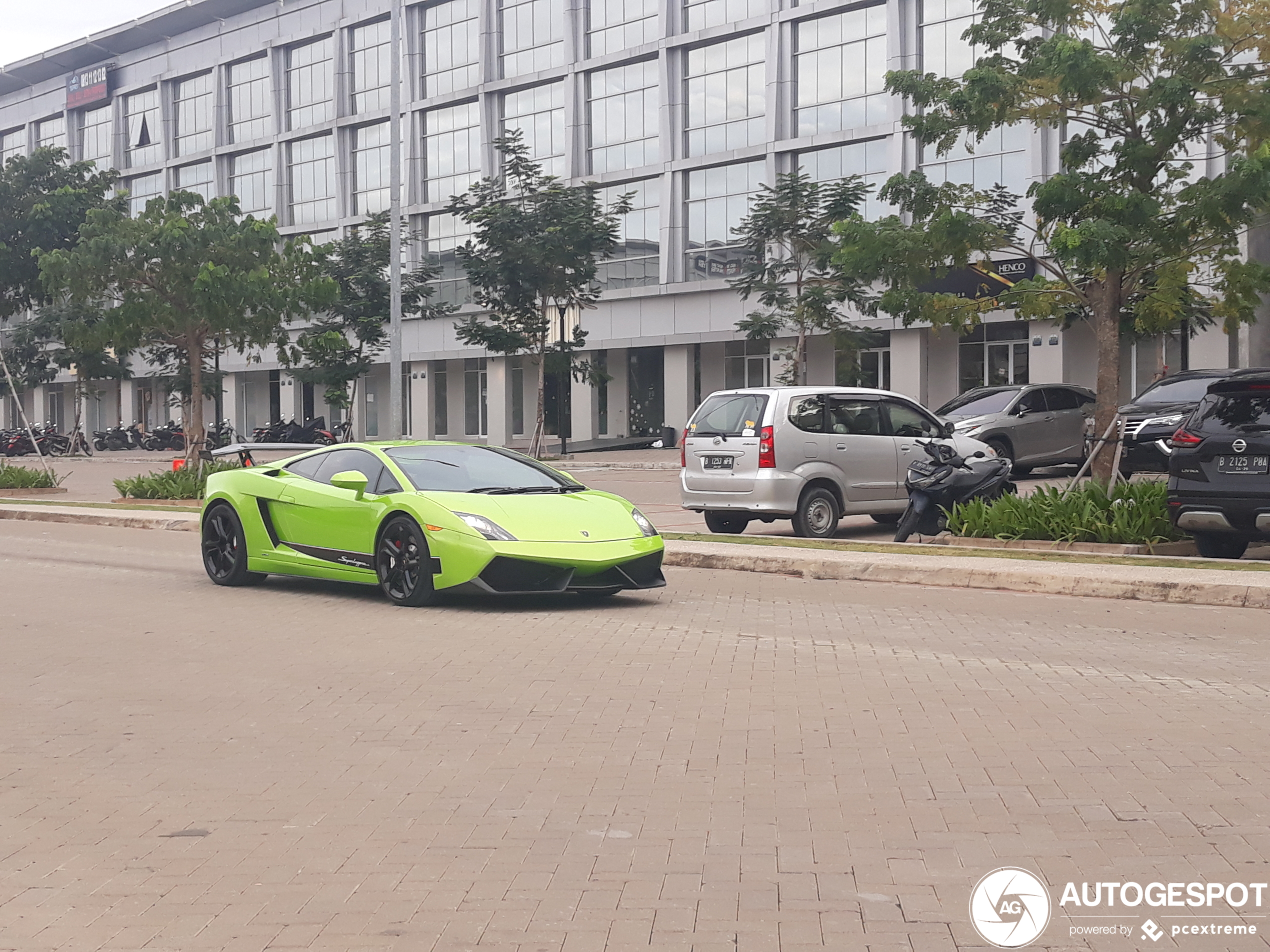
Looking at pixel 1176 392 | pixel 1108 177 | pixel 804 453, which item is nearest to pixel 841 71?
pixel 1176 392

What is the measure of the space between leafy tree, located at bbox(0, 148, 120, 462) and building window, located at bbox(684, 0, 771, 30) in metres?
19.7

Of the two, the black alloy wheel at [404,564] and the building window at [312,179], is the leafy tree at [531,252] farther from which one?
the black alloy wheel at [404,564]

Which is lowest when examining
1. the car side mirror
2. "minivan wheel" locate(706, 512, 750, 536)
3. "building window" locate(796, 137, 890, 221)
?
"minivan wheel" locate(706, 512, 750, 536)

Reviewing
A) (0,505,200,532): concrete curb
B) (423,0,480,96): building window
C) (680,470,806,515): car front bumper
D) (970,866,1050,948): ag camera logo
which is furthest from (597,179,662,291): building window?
(970,866,1050,948): ag camera logo

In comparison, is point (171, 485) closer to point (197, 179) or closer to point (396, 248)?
point (396, 248)

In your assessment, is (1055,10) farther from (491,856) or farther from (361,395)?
(361,395)

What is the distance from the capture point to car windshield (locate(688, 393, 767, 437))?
1744 cm

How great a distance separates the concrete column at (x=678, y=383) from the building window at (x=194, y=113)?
30.5 meters

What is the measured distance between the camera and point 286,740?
698 centimetres

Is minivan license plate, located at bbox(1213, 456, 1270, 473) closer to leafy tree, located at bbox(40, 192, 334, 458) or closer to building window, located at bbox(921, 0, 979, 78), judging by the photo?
leafy tree, located at bbox(40, 192, 334, 458)

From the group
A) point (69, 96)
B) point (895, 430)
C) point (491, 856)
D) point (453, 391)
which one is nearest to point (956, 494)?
point (895, 430)

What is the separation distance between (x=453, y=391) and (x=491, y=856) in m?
56.1

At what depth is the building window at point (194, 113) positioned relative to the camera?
69500 mm

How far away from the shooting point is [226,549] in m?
13.7
